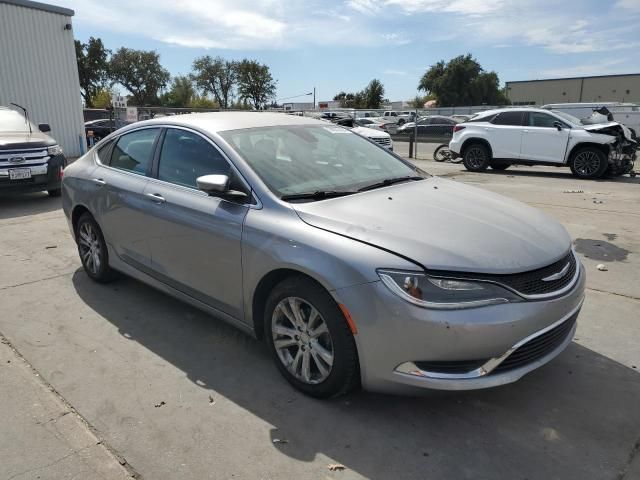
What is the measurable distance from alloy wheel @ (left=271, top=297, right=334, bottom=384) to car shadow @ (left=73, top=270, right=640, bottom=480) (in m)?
A: 0.18

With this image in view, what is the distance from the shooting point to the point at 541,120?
41.7 ft

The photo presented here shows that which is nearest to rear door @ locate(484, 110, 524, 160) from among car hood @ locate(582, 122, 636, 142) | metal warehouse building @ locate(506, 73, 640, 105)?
car hood @ locate(582, 122, 636, 142)

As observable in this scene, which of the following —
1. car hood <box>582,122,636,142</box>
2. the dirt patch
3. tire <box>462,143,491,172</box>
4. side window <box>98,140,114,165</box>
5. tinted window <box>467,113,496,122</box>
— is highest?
tinted window <box>467,113,496,122</box>

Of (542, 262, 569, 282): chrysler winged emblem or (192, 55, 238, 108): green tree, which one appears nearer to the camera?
(542, 262, 569, 282): chrysler winged emblem

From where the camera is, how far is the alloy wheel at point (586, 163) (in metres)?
A: 11.9

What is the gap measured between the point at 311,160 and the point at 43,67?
1494 cm

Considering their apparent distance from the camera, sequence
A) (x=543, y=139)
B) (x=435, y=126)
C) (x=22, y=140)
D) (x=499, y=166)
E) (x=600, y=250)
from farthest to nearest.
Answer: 1. (x=435, y=126)
2. (x=499, y=166)
3. (x=543, y=139)
4. (x=22, y=140)
5. (x=600, y=250)

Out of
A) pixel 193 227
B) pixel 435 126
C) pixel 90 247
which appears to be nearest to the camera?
pixel 193 227

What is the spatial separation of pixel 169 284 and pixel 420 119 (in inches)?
1083

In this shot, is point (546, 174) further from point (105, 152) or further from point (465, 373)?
point (465, 373)

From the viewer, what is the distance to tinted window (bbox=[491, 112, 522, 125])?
13.0 meters

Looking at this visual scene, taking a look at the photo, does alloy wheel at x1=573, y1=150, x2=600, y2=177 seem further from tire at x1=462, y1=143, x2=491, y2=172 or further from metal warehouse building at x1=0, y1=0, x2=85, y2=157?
metal warehouse building at x1=0, y1=0, x2=85, y2=157

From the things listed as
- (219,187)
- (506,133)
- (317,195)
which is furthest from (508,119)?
(219,187)

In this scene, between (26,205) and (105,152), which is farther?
(26,205)
